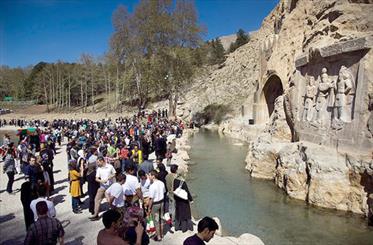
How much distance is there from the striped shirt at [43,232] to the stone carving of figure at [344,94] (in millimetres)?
10506

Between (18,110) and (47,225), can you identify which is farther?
(18,110)

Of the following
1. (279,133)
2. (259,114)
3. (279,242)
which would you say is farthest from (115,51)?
(279,242)

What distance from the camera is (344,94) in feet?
36.9

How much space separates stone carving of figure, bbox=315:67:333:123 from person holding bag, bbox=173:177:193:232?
8.38m

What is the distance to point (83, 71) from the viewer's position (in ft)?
193

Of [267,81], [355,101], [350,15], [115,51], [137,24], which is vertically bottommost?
[355,101]

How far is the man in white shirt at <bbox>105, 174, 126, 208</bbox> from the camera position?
6.50 meters

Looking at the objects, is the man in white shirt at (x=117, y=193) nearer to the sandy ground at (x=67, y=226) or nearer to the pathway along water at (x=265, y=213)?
the sandy ground at (x=67, y=226)

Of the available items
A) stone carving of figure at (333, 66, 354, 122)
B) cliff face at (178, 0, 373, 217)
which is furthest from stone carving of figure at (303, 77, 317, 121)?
stone carving of figure at (333, 66, 354, 122)

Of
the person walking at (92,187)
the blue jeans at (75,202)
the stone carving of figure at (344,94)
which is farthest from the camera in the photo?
the stone carving of figure at (344,94)

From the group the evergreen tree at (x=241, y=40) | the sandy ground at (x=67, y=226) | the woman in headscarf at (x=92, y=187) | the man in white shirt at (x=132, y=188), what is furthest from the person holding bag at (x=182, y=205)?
the evergreen tree at (x=241, y=40)

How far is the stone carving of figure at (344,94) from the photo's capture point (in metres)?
11.1

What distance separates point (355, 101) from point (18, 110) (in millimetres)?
62395

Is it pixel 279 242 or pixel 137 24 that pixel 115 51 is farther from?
pixel 279 242
